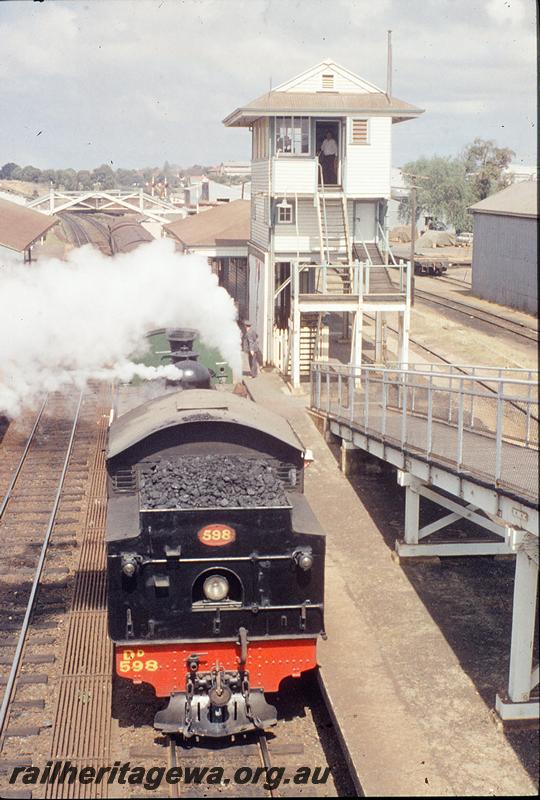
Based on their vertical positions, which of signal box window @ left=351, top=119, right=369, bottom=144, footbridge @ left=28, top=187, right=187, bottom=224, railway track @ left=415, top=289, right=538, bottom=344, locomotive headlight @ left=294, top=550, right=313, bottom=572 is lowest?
locomotive headlight @ left=294, top=550, right=313, bottom=572

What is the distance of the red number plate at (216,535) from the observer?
32.4 ft

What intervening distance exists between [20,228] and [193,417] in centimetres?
2463

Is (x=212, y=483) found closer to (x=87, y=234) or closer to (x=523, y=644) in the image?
(x=523, y=644)

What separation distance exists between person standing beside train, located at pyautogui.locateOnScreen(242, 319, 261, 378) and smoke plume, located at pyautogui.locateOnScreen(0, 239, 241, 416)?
0.64m

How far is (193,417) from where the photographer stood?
10812 millimetres

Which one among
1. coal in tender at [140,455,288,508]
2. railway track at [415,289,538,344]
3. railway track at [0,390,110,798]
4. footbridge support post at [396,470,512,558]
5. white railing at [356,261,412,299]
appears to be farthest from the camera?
railway track at [415,289,538,344]

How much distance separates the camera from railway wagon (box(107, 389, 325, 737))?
32.4 feet

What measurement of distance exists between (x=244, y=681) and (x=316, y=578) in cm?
133

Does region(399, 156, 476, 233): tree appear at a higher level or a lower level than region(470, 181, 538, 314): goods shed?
higher

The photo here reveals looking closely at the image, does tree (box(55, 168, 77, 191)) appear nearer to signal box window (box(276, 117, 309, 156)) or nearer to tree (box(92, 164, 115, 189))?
tree (box(92, 164, 115, 189))

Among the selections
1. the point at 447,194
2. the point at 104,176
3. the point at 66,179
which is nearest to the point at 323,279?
the point at 447,194

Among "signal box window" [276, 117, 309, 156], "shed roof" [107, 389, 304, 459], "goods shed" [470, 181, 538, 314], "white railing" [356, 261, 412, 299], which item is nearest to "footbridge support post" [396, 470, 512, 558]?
→ "shed roof" [107, 389, 304, 459]

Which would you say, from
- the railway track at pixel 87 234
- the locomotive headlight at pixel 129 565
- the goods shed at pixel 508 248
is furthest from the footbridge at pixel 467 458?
the railway track at pixel 87 234

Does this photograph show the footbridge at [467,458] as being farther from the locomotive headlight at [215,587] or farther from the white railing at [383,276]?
the white railing at [383,276]
